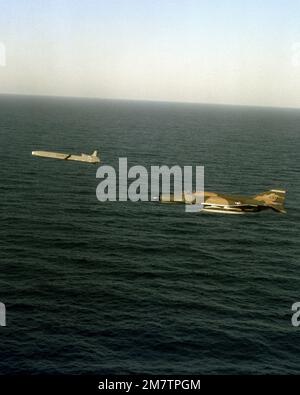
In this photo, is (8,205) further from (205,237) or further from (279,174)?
(279,174)

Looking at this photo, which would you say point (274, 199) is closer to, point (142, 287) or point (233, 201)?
point (233, 201)

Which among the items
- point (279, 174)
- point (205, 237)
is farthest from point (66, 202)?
point (279, 174)

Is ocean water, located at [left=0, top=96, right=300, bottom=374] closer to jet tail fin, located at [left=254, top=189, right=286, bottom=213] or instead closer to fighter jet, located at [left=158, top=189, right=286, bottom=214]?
fighter jet, located at [left=158, top=189, right=286, bottom=214]

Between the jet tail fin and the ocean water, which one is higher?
the jet tail fin

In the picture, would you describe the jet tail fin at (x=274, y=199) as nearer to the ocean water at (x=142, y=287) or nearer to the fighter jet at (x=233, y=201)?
the fighter jet at (x=233, y=201)

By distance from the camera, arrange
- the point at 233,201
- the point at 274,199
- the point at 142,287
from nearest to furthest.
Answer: the point at 142,287 → the point at 274,199 → the point at 233,201

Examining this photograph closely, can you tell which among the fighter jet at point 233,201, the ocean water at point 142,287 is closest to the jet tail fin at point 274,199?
the fighter jet at point 233,201

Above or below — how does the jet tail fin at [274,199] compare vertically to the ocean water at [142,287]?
above

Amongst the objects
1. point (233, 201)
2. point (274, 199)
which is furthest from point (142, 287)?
point (274, 199)

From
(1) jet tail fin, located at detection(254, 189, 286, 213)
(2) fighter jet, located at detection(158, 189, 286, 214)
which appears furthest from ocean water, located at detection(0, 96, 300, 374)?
(1) jet tail fin, located at detection(254, 189, 286, 213)

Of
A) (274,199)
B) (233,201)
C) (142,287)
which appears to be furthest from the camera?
(233,201)

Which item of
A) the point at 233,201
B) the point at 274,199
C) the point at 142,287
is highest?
the point at 274,199
